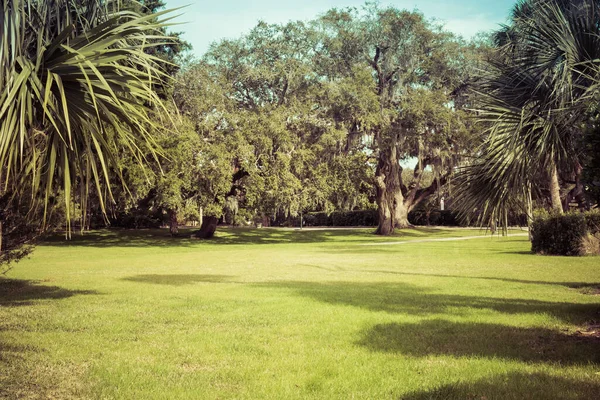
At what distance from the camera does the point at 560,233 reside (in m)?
19.0

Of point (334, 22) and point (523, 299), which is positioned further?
point (334, 22)

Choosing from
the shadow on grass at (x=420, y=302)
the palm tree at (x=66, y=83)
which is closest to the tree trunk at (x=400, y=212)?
the shadow on grass at (x=420, y=302)

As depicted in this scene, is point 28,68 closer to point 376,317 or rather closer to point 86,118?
point 86,118

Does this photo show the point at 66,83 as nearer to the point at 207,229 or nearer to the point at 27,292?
the point at 27,292

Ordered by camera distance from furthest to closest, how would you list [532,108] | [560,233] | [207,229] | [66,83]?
[207,229], [560,233], [532,108], [66,83]

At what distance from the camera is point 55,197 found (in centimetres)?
930

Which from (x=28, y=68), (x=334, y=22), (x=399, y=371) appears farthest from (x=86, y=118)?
(x=334, y=22)

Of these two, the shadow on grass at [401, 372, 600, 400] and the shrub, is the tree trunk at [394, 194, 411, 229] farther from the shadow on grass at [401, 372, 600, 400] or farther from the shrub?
the shadow on grass at [401, 372, 600, 400]

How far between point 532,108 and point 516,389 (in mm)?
5460

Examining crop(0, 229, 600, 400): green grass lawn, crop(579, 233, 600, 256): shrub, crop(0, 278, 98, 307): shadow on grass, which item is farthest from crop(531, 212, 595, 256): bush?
crop(0, 278, 98, 307): shadow on grass

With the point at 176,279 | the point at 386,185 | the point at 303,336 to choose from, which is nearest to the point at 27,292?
the point at 176,279

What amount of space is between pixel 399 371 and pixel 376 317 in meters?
2.79

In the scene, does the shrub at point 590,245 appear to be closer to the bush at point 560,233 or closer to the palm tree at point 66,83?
the bush at point 560,233

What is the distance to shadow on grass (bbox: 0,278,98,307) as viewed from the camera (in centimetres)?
1020
